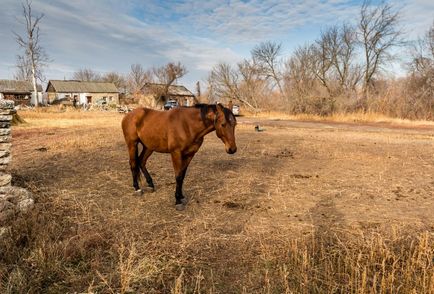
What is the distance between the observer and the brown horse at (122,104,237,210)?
16.4ft

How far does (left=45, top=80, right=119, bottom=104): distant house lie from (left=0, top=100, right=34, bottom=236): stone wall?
62.4 m

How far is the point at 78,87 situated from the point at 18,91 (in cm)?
1228

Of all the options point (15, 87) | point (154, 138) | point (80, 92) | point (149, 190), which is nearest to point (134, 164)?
point (149, 190)

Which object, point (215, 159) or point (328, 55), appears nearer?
point (215, 159)

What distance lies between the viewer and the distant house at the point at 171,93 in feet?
195

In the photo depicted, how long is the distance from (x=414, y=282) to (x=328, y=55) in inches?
1528

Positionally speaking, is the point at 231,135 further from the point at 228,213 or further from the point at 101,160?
the point at 101,160

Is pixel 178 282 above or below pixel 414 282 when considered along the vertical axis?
above

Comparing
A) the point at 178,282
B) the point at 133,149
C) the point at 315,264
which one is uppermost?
the point at 133,149

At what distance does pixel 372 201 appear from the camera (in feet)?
18.8

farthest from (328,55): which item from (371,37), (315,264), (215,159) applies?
(315,264)

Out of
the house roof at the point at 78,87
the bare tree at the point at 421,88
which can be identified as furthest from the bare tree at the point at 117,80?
the bare tree at the point at 421,88

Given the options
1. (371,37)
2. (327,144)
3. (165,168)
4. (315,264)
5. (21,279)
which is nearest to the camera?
(21,279)

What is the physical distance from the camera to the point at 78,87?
6800 centimetres
